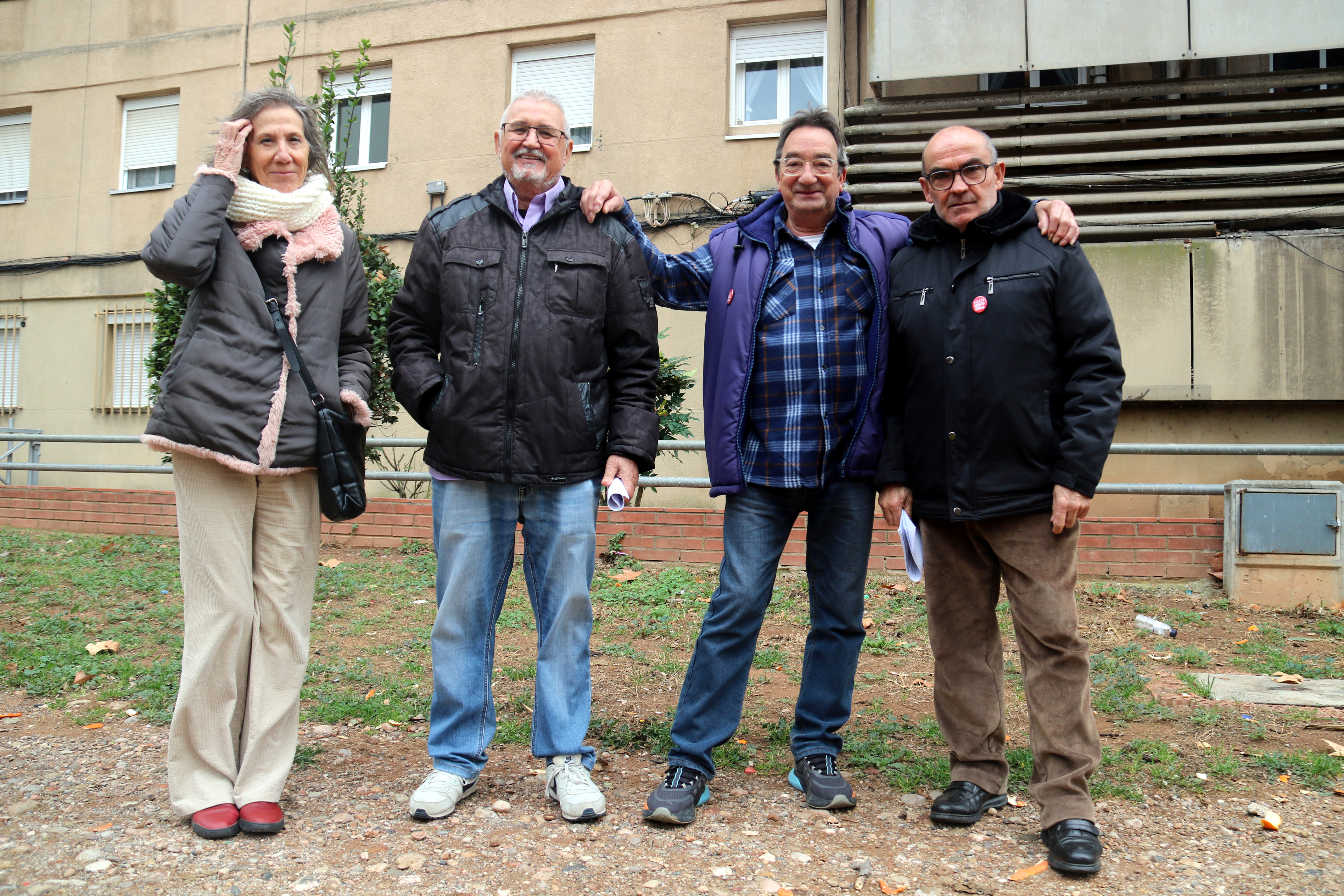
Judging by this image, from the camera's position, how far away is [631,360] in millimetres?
3318

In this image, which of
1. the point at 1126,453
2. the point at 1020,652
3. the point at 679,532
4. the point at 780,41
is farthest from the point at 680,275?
the point at 780,41

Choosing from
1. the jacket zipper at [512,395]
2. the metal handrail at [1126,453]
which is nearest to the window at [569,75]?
the metal handrail at [1126,453]

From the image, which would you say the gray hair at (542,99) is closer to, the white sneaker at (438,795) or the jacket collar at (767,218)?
the jacket collar at (767,218)

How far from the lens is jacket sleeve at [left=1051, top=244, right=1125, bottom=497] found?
9.48 feet

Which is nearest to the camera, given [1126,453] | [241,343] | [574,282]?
[241,343]

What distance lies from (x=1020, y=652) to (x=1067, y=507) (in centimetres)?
56

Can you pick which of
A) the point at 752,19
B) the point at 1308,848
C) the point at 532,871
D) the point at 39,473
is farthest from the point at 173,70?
the point at 1308,848

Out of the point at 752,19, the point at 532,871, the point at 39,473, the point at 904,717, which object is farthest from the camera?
the point at 39,473

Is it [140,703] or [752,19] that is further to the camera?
[752,19]

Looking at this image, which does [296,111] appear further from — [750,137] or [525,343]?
[750,137]

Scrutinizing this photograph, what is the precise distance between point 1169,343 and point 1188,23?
292cm

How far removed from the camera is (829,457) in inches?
127

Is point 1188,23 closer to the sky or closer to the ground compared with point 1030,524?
closer to the sky

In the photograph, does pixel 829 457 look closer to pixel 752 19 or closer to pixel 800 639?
pixel 800 639
